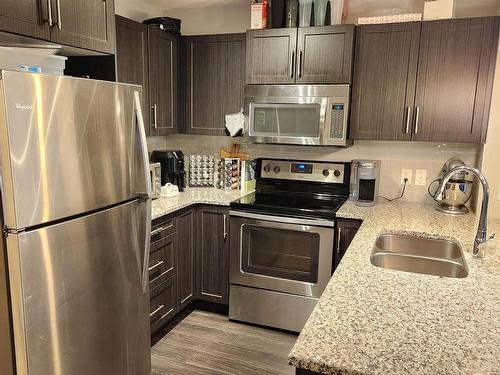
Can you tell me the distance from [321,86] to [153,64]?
1.20 m

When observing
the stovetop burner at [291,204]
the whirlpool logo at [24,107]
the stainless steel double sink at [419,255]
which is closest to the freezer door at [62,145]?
the whirlpool logo at [24,107]

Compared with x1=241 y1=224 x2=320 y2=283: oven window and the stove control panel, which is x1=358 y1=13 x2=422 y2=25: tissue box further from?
x1=241 y1=224 x2=320 y2=283: oven window

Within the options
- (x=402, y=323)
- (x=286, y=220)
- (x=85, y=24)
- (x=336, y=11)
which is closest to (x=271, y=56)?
(x=336, y=11)

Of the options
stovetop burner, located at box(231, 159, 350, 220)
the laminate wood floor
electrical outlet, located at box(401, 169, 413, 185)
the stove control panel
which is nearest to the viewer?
the laminate wood floor

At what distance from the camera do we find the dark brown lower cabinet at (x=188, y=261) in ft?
8.71

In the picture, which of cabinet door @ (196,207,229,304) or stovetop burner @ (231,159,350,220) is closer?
stovetop burner @ (231,159,350,220)

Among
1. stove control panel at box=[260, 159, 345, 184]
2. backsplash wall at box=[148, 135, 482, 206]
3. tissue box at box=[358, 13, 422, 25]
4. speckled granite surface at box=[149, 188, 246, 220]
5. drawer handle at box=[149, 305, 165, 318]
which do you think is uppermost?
tissue box at box=[358, 13, 422, 25]

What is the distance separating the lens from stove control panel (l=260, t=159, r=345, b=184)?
310cm

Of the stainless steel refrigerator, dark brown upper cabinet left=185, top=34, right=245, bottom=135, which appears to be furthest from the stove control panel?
the stainless steel refrigerator

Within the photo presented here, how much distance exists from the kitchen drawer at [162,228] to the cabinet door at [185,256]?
72 mm

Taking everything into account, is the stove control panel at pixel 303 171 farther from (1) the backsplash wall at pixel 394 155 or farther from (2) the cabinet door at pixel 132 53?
(2) the cabinet door at pixel 132 53

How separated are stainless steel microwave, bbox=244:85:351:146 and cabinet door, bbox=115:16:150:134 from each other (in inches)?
28.5

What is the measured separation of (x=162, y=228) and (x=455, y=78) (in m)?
2.08

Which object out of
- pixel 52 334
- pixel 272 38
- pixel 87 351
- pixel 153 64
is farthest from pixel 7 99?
pixel 272 38
